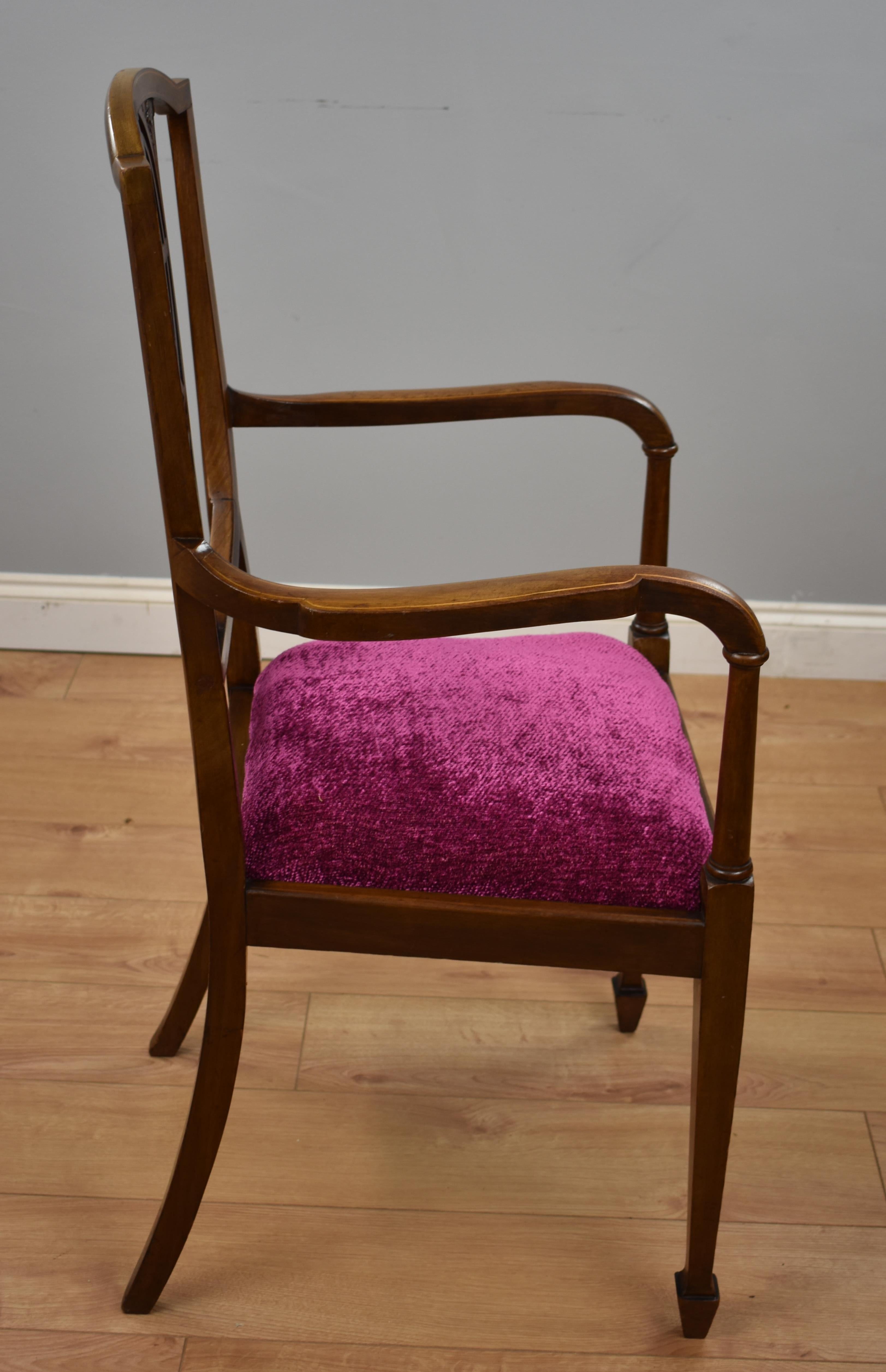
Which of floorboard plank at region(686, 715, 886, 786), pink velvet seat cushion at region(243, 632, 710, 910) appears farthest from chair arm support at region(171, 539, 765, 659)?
floorboard plank at region(686, 715, 886, 786)

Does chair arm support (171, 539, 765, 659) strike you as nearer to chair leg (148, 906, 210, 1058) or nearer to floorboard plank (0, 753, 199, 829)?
chair leg (148, 906, 210, 1058)

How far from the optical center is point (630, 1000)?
53.1 inches

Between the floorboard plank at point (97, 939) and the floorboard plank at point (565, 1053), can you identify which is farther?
the floorboard plank at point (97, 939)

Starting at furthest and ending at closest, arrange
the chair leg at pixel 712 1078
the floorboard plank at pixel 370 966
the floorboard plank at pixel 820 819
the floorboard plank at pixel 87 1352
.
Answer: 1. the floorboard plank at pixel 820 819
2. the floorboard plank at pixel 370 966
3. the floorboard plank at pixel 87 1352
4. the chair leg at pixel 712 1078

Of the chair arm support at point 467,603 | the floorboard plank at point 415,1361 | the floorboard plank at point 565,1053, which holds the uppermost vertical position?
the chair arm support at point 467,603

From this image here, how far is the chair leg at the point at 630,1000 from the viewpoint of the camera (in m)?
1.35

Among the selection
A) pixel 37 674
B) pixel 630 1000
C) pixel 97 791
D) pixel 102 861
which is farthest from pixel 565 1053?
pixel 37 674

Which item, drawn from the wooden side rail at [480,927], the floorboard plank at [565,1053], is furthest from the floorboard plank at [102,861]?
the wooden side rail at [480,927]

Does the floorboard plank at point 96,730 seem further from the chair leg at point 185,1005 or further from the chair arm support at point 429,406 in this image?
the chair arm support at point 429,406

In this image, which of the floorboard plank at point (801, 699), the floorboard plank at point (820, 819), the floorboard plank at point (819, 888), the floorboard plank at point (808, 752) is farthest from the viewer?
the floorboard plank at point (801, 699)

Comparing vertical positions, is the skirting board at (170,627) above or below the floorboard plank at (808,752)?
above

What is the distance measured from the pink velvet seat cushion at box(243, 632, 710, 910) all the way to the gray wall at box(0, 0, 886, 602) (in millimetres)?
960

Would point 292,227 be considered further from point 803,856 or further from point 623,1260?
point 623,1260

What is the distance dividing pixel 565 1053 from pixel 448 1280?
0.31 m
